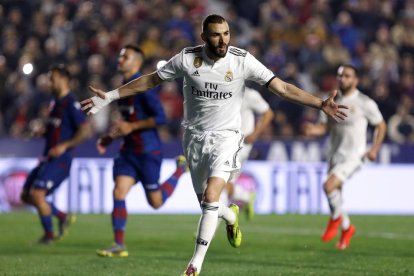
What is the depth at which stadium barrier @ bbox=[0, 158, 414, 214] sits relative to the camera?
20.4 meters

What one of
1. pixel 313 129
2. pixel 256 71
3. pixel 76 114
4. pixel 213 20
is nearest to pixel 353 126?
pixel 313 129

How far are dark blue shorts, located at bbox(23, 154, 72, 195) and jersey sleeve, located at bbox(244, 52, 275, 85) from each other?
4.89 meters

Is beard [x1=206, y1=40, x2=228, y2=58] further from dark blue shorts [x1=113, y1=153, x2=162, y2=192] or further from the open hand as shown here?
dark blue shorts [x1=113, y1=153, x2=162, y2=192]

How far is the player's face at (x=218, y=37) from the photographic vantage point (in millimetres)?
9398

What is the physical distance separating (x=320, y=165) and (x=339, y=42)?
4410 mm

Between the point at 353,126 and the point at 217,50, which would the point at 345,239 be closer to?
the point at 353,126

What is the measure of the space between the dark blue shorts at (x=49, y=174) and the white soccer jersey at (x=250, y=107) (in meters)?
2.84

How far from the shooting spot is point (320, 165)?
20.9 m

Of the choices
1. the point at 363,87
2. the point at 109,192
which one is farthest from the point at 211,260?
the point at 363,87

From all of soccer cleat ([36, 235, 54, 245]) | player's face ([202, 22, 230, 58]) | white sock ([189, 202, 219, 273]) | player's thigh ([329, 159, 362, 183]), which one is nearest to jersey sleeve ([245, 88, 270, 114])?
player's thigh ([329, 159, 362, 183])

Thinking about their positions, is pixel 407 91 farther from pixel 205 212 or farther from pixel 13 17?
pixel 205 212

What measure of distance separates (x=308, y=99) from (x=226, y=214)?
1.57 metres

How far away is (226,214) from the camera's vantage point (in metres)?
10.3

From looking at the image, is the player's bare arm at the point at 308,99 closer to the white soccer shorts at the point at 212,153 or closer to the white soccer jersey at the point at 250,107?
the white soccer shorts at the point at 212,153
